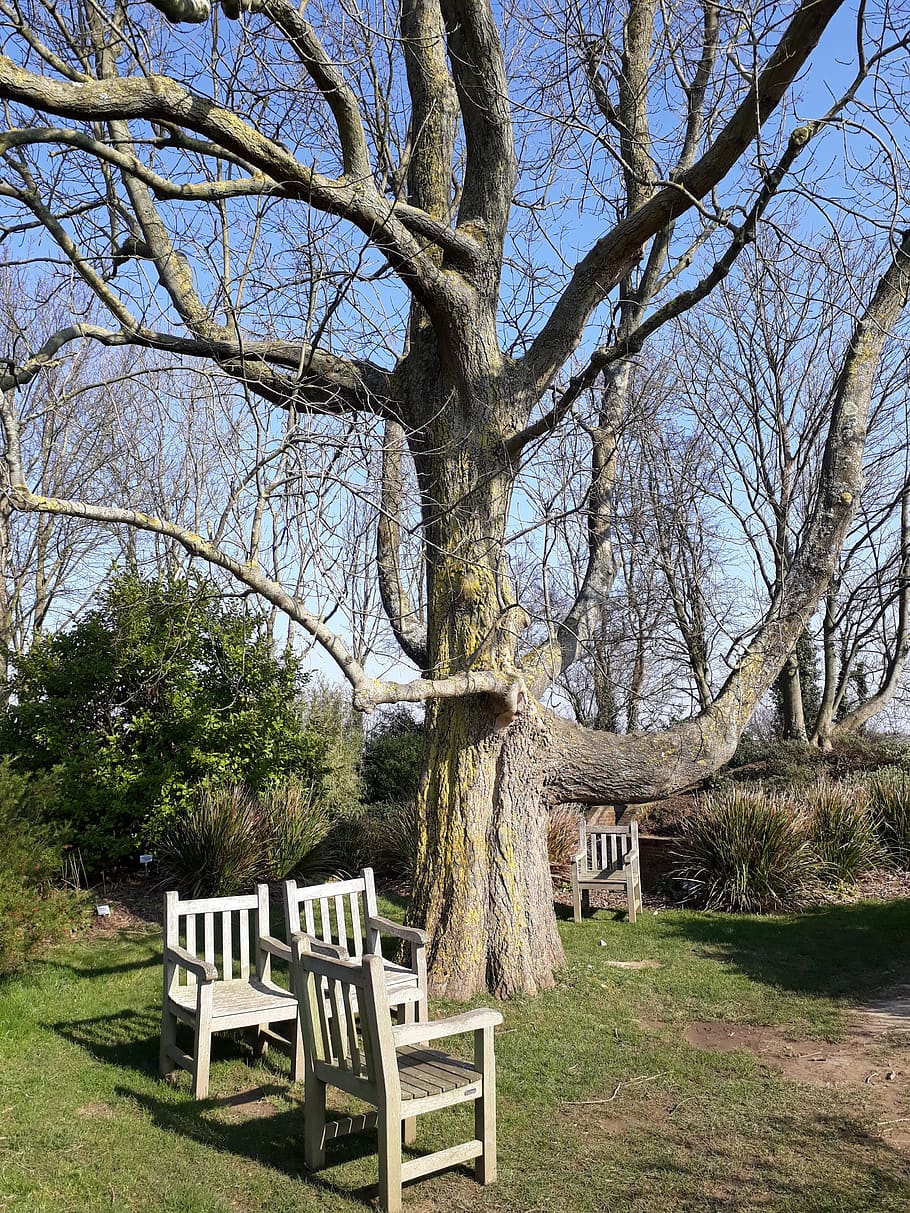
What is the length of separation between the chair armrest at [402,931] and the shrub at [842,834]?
601 cm

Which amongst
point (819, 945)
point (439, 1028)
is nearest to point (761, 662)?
point (819, 945)

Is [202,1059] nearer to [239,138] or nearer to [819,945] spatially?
[239,138]

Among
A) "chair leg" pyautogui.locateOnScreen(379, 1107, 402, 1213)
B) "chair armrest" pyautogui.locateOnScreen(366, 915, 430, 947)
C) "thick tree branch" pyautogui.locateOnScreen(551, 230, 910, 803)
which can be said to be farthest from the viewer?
"thick tree branch" pyautogui.locateOnScreen(551, 230, 910, 803)

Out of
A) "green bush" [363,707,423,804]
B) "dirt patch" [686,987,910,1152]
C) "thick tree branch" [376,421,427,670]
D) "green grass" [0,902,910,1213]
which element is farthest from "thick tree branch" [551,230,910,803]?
"green bush" [363,707,423,804]

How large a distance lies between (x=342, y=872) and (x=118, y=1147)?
587cm

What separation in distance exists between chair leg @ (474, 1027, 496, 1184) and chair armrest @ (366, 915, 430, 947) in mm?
1427

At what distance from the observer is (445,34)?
288 inches

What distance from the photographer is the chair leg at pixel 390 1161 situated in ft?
12.8

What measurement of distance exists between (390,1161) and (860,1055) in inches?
137

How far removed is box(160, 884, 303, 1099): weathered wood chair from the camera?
202 inches

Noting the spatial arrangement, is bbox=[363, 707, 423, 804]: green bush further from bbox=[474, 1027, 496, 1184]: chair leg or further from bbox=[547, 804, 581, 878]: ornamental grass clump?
bbox=[474, 1027, 496, 1184]: chair leg

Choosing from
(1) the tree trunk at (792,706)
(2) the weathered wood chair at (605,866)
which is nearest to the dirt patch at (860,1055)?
(2) the weathered wood chair at (605,866)

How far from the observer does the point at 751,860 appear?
9.87 meters

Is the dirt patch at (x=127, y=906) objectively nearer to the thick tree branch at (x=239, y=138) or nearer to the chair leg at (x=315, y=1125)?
the chair leg at (x=315, y=1125)
